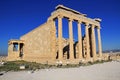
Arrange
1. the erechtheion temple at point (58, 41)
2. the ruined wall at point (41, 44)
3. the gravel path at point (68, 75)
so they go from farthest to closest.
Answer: the ruined wall at point (41, 44)
the erechtheion temple at point (58, 41)
the gravel path at point (68, 75)

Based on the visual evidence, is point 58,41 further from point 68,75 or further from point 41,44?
point 68,75

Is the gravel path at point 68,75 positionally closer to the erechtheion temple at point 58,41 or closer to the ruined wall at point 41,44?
the erechtheion temple at point 58,41

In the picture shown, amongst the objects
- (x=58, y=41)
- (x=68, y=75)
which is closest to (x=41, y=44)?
(x=58, y=41)

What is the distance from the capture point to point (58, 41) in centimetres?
2694

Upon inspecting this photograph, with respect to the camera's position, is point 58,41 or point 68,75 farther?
point 58,41

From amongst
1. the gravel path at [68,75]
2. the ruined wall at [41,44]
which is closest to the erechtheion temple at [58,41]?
the ruined wall at [41,44]

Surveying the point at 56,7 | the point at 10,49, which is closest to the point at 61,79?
the point at 56,7

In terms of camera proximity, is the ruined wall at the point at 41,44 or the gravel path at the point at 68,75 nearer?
the gravel path at the point at 68,75

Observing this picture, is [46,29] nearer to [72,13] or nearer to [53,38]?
[53,38]

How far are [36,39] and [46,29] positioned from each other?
16.7ft

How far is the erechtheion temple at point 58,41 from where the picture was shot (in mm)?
27516

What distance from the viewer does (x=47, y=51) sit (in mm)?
30234

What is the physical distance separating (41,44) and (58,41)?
672 centimetres

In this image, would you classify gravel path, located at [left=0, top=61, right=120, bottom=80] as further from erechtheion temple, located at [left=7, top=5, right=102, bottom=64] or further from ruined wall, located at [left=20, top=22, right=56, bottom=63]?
ruined wall, located at [left=20, top=22, right=56, bottom=63]
